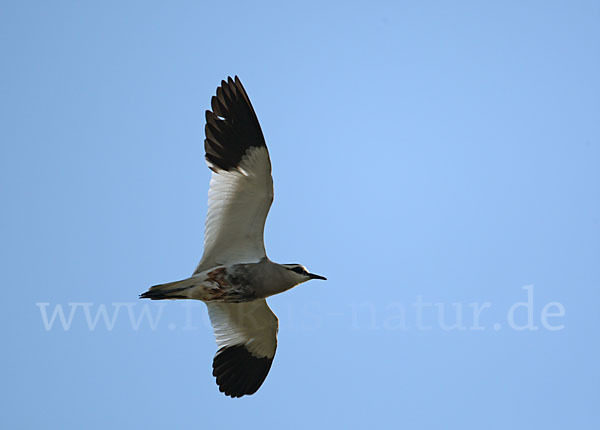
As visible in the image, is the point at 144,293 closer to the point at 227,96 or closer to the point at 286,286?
the point at 286,286

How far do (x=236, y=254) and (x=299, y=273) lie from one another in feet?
2.98

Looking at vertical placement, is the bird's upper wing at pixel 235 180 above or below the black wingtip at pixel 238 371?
above

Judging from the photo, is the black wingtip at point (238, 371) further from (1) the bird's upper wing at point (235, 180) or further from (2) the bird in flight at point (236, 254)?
(1) the bird's upper wing at point (235, 180)

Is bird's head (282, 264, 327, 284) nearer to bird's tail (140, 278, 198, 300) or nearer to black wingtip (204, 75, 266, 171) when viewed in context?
bird's tail (140, 278, 198, 300)

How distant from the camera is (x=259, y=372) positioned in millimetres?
11086

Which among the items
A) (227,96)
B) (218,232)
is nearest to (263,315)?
(218,232)

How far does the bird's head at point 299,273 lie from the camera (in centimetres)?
1053

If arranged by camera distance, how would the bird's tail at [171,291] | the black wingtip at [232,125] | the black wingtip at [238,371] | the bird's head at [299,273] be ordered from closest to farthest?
the bird's tail at [171,291]
the black wingtip at [232,125]
the bird's head at [299,273]
the black wingtip at [238,371]

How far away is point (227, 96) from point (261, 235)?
1.96 metres

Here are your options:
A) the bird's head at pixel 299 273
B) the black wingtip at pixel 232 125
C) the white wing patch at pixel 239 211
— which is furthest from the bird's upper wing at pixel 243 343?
the black wingtip at pixel 232 125

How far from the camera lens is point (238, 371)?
36.0ft

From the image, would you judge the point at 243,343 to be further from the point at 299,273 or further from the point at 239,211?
the point at 239,211

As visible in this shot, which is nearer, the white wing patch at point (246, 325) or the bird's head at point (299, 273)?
the bird's head at point (299, 273)

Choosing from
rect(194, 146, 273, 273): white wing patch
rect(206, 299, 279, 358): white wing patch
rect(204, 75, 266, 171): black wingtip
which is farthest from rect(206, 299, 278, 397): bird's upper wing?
rect(204, 75, 266, 171): black wingtip
